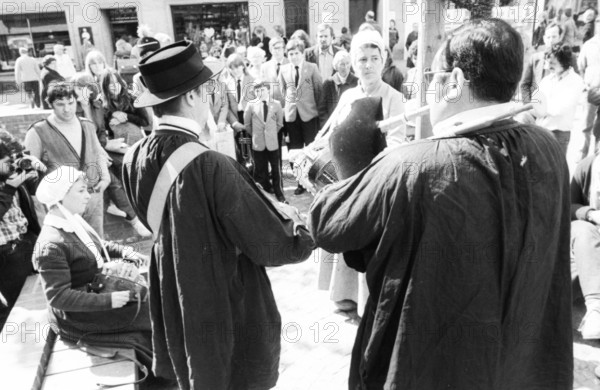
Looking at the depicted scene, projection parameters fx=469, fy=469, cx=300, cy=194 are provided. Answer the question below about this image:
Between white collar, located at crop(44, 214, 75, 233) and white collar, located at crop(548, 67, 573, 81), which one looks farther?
white collar, located at crop(548, 67, 573, 81)

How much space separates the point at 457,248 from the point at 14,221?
353 centimetres

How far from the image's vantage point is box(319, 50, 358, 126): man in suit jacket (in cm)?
600

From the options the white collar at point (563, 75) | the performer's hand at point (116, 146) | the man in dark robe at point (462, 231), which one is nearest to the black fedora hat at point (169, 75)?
the man in dark robe at point (462, 231)

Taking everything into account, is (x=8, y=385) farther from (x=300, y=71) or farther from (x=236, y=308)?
(x=300, y=71)

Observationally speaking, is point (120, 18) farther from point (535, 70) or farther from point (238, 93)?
point (535, 70)

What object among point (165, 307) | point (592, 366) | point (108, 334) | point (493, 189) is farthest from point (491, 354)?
point (108, 334)

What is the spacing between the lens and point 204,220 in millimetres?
1856

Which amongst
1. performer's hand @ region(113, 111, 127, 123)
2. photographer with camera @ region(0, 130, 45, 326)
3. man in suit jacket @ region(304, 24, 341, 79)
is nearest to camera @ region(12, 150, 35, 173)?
photographer with camera @ region(0, 130, 45, 326)

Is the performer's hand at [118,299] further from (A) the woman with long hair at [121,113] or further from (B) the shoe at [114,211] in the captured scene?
(A) the woman with long hair at [121,113]

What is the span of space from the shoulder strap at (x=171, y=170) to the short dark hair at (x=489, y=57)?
99 cm

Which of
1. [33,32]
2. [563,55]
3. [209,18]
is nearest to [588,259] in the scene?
[563,55]

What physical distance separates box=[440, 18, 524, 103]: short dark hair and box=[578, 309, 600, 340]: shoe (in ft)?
7.94

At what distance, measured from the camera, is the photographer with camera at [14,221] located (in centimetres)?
360

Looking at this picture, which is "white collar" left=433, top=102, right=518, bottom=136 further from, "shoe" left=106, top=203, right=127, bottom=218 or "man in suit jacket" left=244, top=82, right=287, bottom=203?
"shoe" left=106, top=203, right=127, bottom=218
